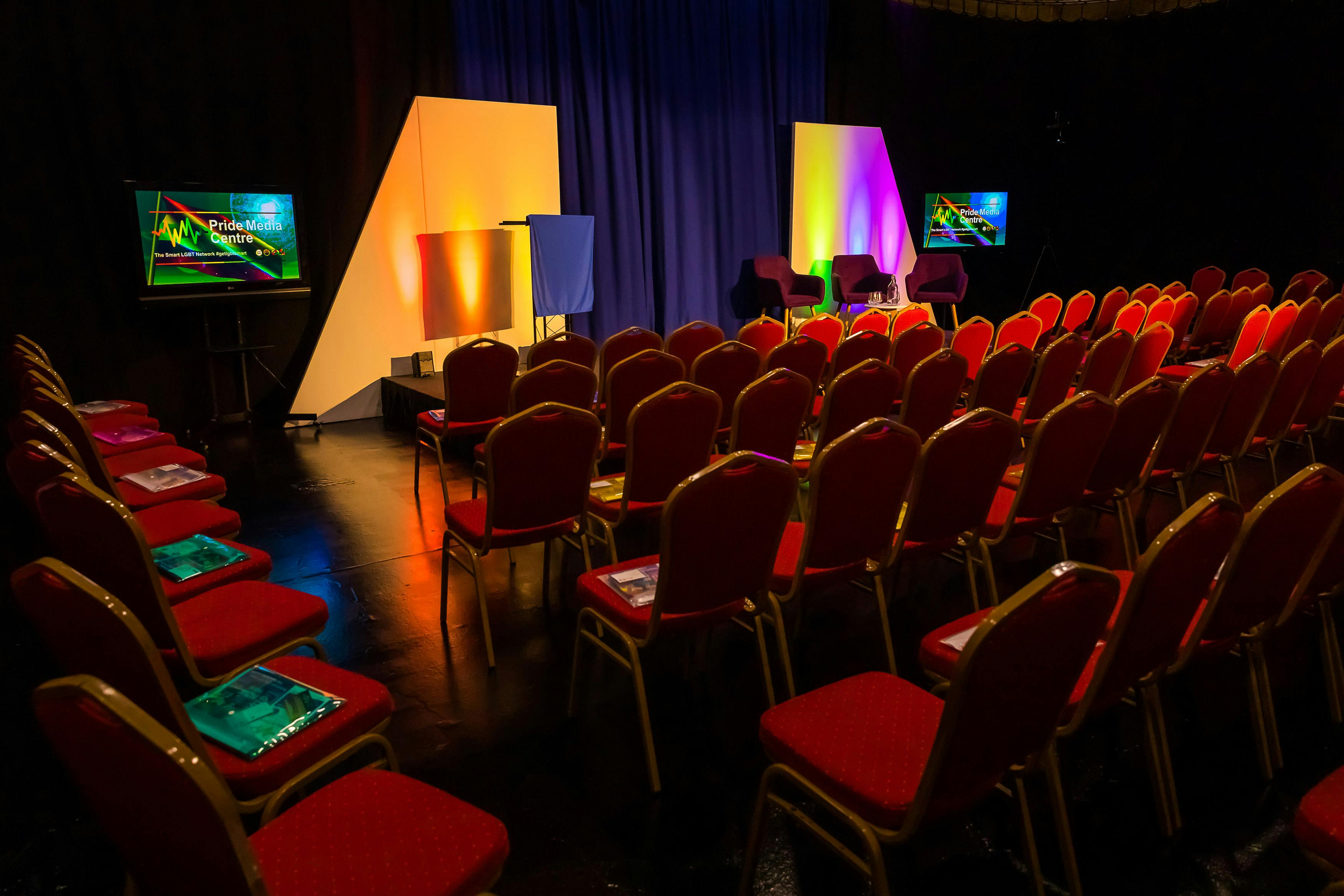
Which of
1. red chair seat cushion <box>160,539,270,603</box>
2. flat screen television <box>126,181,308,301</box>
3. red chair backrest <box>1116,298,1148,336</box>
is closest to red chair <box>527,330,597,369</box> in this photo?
red chair seat cushion <box>160,539,270,603</box>

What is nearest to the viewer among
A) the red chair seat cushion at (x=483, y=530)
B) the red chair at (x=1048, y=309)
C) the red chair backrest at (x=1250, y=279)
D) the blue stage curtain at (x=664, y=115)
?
the red chair seat cushion at (x=483, y=530)

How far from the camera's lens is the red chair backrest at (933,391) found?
13.6 ft

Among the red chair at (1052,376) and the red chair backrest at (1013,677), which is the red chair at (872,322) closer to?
the red chair at (1052,376)

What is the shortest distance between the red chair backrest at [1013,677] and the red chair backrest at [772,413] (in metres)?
1.99

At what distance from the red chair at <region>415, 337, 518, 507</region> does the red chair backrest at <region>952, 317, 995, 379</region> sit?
333 centimetres

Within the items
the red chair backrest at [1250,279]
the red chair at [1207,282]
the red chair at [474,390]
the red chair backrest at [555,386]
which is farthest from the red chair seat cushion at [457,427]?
the red chair at [1207,282]

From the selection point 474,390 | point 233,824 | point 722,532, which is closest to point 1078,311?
point 474,390

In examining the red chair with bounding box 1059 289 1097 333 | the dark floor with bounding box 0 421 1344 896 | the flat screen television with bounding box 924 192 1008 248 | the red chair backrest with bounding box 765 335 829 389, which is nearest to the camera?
the dark floor with bounding box 0 421 1344 896

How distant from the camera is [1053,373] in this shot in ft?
15.6

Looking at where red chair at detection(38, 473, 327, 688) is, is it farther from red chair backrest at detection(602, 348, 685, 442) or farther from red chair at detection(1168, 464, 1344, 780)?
red chair at detection(1168, 464, 1344, 780)

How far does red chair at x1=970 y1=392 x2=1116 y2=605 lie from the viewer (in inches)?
115

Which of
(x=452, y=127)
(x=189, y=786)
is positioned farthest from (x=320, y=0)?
(x=189, y=786)

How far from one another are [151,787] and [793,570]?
6.38ft

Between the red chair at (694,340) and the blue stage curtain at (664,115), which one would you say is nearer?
the red chair at (694,340)
